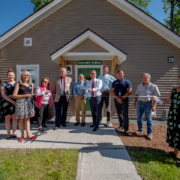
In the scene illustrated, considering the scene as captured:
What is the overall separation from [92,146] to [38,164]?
1352 mm

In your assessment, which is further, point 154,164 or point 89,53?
point 89,53

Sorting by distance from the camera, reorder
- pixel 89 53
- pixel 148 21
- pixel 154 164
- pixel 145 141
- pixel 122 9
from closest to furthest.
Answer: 1. pixel 154 164
2. pixel 145 141
3. pixel 89 53
4. pixel 148 21
5. pixel 122 9

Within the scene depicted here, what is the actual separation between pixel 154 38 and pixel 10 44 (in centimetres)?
726

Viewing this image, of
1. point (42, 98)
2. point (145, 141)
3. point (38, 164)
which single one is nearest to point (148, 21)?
point (145, 141)

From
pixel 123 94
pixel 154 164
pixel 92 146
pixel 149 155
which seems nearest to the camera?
pixel 154 164

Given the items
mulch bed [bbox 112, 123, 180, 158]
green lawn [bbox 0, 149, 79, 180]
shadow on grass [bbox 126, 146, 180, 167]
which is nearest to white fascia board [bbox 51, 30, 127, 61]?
mulch bed [bbox 112, 123, 180, 158]

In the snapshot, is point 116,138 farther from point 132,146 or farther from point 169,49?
point 169,49

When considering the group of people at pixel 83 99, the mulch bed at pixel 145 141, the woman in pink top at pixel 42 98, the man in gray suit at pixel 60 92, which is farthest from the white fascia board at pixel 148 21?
the woman in pink top at pixel 42 98

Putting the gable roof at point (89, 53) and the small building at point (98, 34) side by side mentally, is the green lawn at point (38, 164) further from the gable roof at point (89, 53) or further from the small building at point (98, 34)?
the gable roof at point (89, 53)

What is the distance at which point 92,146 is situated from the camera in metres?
3.45

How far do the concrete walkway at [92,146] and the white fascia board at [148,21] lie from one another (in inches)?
206

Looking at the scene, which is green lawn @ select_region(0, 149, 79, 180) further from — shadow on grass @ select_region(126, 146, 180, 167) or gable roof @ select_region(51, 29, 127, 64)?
gable roof @ select_region(51, 29, 127, 64)

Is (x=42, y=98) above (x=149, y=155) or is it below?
above

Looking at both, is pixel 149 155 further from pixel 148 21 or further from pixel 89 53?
pixel 148 21
